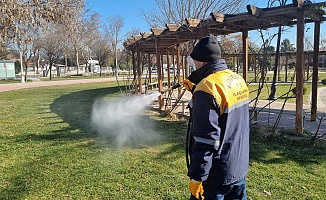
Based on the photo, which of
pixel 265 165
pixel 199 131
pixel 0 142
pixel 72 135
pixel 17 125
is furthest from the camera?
pixel 17 125

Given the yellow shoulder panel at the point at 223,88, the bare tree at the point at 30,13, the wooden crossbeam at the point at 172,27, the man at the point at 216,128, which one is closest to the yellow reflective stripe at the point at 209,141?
the man at the point at 216,128

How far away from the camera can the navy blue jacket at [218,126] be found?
1.67 m

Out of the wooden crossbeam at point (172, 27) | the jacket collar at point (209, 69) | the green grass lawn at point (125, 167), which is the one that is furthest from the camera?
the wooden crossbeam at point (172, 27)

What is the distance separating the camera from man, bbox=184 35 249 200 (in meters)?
1.67

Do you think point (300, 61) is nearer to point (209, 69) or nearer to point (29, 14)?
point (209, 69)

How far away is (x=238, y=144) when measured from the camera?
1.88 meters

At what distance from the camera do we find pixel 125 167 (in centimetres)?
410

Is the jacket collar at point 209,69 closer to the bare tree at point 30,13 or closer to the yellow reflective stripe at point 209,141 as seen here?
the yellow reflective stripe at point 209,141

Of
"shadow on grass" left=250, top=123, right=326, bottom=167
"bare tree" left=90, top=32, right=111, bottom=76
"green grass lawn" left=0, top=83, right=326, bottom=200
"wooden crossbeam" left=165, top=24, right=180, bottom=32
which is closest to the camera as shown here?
"green grass lawn" left=0, top=83, right=326, bottom=200

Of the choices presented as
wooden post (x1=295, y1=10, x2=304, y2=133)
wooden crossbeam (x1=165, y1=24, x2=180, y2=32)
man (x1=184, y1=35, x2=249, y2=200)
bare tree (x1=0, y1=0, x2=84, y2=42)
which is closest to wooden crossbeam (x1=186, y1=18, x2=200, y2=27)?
wooden crossbeam (x1=165, y1=24, x2=180, y2=32)

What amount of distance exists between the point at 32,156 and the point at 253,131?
15.6 ft

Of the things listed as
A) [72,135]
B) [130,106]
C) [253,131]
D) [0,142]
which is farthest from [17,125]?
[253,131]

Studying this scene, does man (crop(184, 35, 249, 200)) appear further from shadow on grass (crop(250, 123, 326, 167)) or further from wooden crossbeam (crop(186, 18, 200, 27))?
wooden crossbeam (crop(186, 18, 200, 27))

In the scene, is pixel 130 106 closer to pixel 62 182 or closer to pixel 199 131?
pixel 62 182
